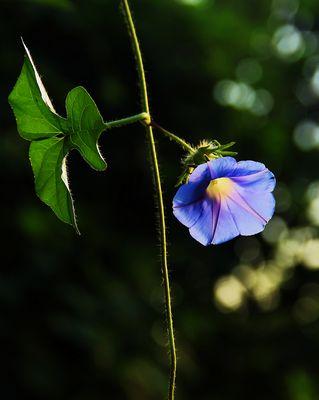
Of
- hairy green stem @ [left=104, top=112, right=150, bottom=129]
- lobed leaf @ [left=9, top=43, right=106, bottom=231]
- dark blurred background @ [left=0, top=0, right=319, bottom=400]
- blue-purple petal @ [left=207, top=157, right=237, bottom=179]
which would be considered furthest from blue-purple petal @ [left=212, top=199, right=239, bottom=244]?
dark blurred background @ [left=0, top=0, right=319, bottom=400]

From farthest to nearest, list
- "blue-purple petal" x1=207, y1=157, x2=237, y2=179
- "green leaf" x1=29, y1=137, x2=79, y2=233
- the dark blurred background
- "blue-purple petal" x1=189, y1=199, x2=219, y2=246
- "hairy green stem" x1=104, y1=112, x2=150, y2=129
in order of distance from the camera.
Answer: the dark blurred background, "blue-purple petal" x1=189, y1=199, x2=219, y2=246, "green leaf" x1=29, y1=137, x2=79, y2=233, "blue-purple petal" x1=207, y1=157, x2=237, y2=179, "hairy green stem" x1=104, y1=112, x2=150, y2=129

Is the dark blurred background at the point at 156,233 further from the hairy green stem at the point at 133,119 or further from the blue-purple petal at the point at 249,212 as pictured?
the hairy green stem at the point at 133,119

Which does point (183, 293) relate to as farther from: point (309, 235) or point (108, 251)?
point (309, 235)

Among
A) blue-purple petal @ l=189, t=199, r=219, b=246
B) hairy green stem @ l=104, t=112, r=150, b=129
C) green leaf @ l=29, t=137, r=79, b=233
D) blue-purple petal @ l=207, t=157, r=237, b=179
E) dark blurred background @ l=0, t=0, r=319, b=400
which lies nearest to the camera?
hairy green stem @ l=104, t=112, r=150, b=129

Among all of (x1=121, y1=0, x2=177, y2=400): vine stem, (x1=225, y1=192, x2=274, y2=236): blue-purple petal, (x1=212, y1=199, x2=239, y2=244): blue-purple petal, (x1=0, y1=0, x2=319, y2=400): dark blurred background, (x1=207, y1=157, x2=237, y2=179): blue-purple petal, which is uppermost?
(x1=0, y1=0, x2=319, y2=400): dark blurred background

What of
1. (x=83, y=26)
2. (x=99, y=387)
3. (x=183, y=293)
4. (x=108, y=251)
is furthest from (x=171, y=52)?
(x=99, y=387)

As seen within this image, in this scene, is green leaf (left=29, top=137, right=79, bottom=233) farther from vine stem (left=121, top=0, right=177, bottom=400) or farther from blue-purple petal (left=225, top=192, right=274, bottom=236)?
blue-purple petal (left=225, top=192, right=274, bottom=236)

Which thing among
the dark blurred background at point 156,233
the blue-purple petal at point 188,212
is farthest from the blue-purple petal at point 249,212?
the dark blurred background at point 156,233
